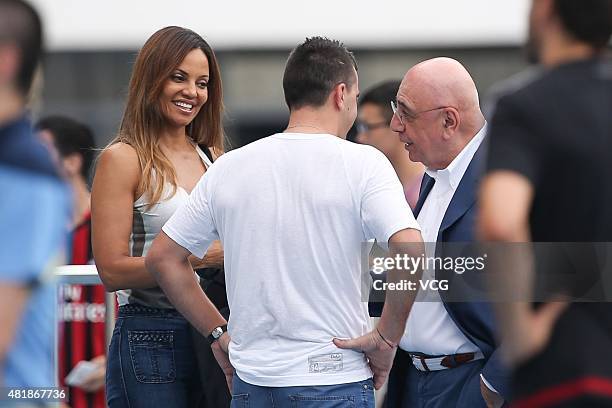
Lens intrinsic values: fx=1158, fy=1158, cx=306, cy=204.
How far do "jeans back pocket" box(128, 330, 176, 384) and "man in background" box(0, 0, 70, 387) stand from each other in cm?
146

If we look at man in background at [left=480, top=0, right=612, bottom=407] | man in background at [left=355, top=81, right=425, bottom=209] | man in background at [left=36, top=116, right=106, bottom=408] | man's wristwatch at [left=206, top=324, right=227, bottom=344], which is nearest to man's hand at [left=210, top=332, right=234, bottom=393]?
man's wristwatch at [left=206, top=324, right=227, bottom=344]

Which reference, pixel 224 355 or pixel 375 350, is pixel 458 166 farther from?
pixel 224 355

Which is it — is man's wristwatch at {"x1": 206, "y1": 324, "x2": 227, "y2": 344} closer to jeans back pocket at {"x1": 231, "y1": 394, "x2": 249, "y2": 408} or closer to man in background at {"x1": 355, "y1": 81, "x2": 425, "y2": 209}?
jeans back pocket at {"x1": 231, "y1": 394, "x2": 249, "y2": 408}

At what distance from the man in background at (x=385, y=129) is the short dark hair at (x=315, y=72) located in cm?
210

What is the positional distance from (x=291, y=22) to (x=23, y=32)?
1123cm

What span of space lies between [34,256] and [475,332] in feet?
5.63

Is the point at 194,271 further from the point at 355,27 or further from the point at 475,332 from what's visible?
the point at 355,27

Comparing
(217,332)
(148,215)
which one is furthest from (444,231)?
(148,215)

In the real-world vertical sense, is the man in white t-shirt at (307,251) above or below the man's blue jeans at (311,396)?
above

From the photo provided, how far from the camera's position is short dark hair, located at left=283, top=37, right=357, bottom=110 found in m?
3.38

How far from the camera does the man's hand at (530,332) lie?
2213mm

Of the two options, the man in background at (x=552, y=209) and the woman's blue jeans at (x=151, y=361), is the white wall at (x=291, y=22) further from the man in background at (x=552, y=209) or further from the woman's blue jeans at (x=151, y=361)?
the man in background at (x=552, y=209)

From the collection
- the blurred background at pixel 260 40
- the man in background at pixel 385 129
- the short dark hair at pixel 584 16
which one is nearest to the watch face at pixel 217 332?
the short dark hair at pixel 584 16

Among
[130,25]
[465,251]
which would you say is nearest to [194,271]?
[465,251]
